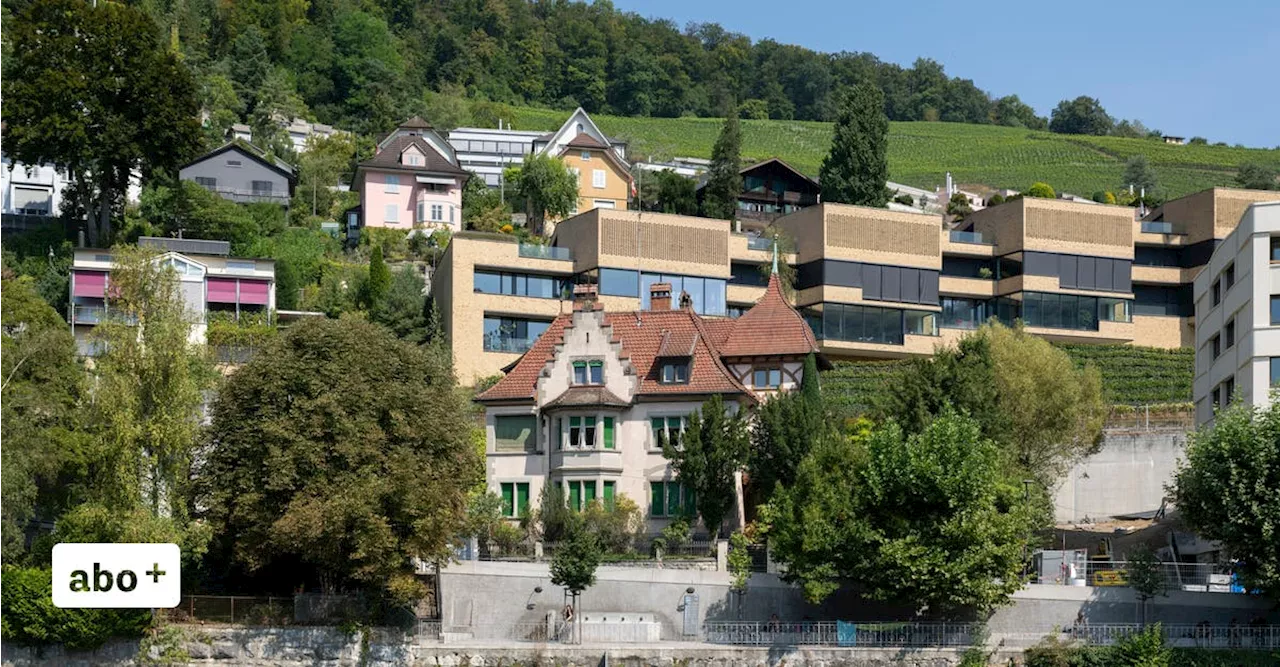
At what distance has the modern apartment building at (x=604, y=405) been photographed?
64125mm

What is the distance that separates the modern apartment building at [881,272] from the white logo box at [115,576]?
107 feet

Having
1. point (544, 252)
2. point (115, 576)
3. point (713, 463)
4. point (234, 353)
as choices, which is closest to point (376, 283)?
point (544, 252)

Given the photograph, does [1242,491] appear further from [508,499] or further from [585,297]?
[585,297]

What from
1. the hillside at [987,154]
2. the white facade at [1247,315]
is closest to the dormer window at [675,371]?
the white facade at [1247,315]

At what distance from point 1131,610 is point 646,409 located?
59.0 ft

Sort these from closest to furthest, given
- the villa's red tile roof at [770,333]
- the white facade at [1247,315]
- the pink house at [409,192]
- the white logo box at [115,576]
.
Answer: the white logo box at [115,576], the white facade at [1247,315], the villa's red tile roof at [770,333], the pink house at [409,192]

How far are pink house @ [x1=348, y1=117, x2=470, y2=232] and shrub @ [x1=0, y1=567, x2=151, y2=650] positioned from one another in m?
57.0

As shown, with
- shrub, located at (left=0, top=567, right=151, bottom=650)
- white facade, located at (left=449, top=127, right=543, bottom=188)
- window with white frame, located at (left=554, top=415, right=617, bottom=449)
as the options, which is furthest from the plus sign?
white facade, located at (left=449, top=127, right=543, bottom=188)

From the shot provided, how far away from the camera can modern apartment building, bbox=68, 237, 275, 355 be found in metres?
83.8

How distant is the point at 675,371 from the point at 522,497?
673 centimetres

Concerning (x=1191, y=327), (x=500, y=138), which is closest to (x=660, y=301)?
(x=1191, y=327)

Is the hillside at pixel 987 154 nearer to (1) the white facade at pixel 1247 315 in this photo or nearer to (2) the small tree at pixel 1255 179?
(2) the small tree at pixel 1255 179

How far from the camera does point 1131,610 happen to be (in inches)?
2162

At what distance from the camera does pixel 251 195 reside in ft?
353
